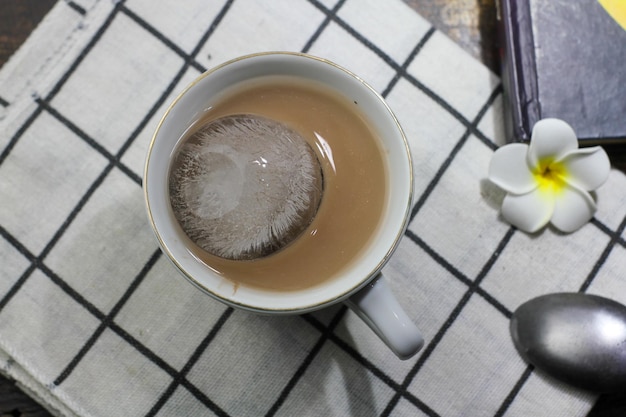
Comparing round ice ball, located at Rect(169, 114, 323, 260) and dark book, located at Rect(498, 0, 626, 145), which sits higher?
dark book, located at Rect(498, 0, 626, 145)

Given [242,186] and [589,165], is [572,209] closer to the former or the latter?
[589,165]

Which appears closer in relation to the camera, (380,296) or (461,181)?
(380,296)

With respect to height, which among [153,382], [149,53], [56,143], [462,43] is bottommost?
[153,382]

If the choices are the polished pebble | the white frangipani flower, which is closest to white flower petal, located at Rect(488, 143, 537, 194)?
the white frangipani flower

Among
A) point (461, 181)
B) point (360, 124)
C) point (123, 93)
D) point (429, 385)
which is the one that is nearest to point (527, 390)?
point (429, 385)

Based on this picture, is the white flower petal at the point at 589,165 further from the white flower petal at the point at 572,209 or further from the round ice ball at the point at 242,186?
the round ice ball at the point at 242,186

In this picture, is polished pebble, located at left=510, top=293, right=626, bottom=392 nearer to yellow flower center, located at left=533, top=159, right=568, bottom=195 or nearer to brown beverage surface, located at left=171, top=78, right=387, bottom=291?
yellow flower center, located at left=533, top=159, right=568, bottom=195

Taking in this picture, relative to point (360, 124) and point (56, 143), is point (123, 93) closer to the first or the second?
point (56, 143)
